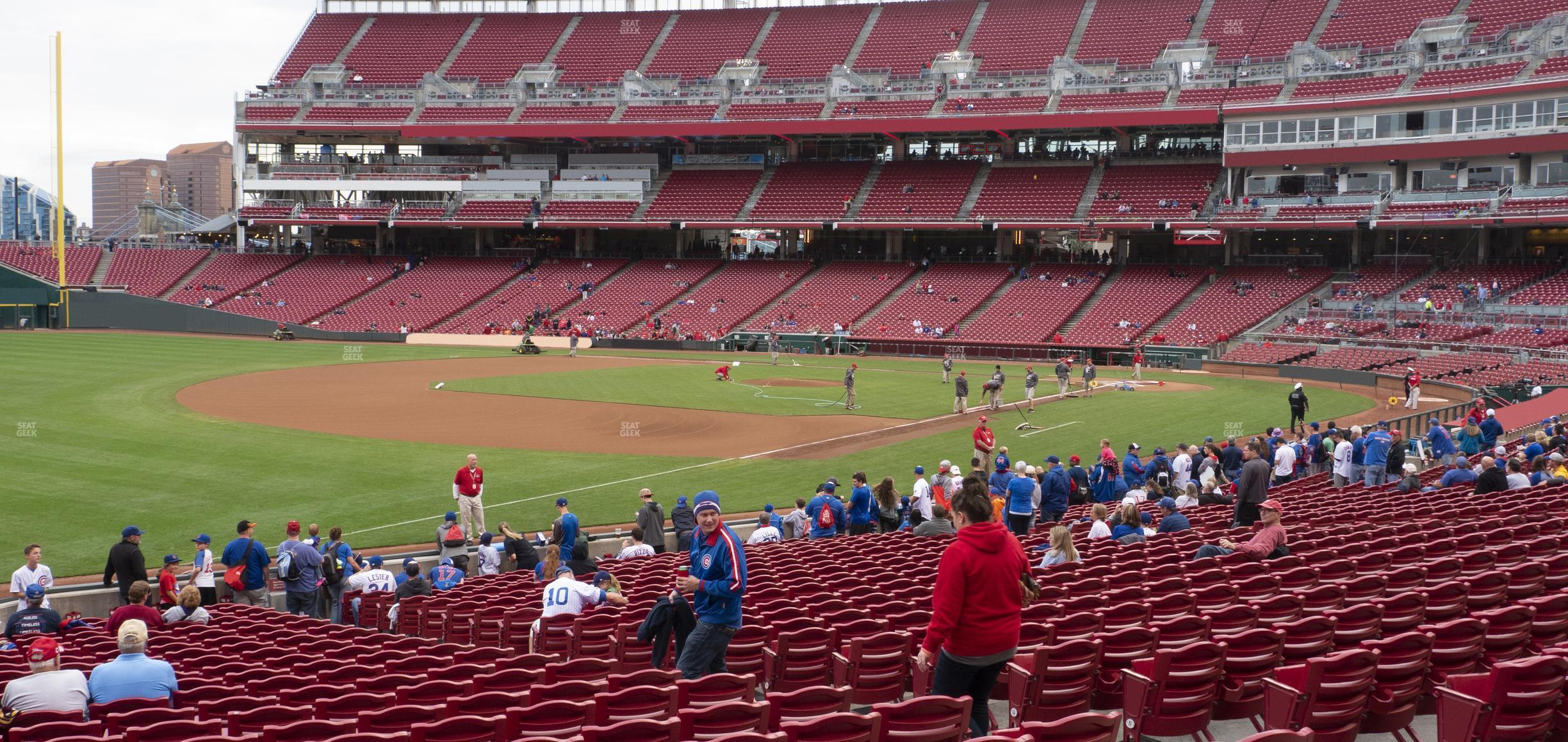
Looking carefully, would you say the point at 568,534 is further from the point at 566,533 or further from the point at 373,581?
the point at 373,581

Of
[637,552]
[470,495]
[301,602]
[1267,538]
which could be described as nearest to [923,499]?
[637,552]

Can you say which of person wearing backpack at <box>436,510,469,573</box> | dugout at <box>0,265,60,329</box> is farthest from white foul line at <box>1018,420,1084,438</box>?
dugout at <box>0,265,60,329</box>

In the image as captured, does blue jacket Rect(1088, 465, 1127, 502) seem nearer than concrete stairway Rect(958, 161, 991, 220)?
Yes

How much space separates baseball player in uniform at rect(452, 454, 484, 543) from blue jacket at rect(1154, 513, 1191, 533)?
1155 centimetres

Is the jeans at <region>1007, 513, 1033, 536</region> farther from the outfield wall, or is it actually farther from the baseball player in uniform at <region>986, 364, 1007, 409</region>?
the outfield wall

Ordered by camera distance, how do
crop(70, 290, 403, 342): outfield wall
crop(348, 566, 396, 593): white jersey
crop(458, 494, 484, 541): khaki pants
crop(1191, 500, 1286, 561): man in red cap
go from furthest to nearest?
crop(70, 290, 403, 342): outfield wall
crop(458, 494, 484, 541): khaki pants
crop(348, 566, 396, 593): white jersey
crop(1191, 500, 1286, 561): man in red cap

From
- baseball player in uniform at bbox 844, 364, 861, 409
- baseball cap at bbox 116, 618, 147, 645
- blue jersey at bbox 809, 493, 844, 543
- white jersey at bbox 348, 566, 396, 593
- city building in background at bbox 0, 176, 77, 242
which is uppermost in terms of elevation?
city building in background at bbox 0, 176, 77, 242

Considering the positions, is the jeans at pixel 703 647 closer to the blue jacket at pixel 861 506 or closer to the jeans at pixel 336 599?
the jeans at pixel 336 599

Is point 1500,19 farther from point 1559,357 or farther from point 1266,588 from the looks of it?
point 1266,588

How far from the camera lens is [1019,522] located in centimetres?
1736

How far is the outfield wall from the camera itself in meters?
71.9

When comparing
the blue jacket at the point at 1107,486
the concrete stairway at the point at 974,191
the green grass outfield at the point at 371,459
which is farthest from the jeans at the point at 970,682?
the concrete stairway at the point at 974,191

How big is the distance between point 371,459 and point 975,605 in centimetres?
2434

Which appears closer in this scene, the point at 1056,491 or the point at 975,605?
the point at 975,605
